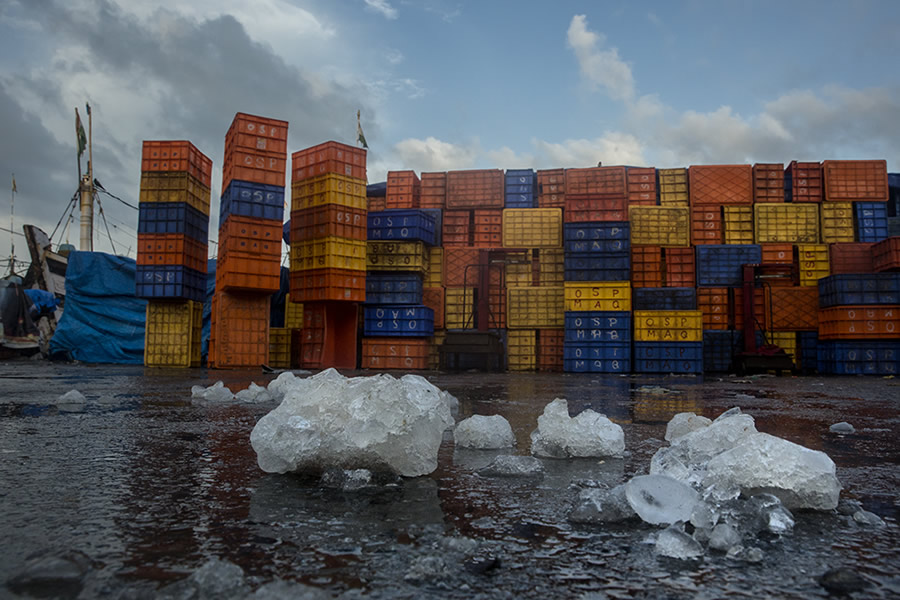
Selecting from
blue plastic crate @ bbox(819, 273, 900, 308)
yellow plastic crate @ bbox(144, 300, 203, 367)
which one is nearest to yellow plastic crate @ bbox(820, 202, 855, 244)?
blue plastic crate @ bbox(819, 273, 900, 308)

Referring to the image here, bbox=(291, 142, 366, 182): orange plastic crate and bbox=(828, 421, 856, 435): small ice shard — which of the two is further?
bbox=(291, 142, 366, 182): orange plastic crate

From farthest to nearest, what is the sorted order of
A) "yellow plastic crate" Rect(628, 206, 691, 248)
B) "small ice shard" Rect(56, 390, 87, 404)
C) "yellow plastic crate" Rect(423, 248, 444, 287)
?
"yellow plastic crate" Rect(423, 248, 444, 287) → "yellow plastic crate" Rect(628, 206, 691, 248) → "small ice shard" Rect(56, 390, 87, 404)

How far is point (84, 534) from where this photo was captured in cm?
129

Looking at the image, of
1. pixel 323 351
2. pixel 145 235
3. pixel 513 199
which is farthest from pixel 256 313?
pixel 513 199

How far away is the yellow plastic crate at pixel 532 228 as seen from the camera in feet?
67.7

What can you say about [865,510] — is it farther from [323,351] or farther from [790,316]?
[790,316]

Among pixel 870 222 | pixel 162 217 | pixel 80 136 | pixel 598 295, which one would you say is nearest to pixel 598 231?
pixel 598 295

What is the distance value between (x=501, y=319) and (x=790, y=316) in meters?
9.39

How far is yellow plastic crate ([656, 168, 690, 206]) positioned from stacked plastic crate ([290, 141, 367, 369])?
35.3ft

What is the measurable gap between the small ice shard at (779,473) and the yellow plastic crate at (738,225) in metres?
20.8

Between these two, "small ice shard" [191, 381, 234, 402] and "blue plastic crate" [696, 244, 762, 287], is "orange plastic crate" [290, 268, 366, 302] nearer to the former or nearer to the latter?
"blue plastic crate" [696, 244, 762, 287]

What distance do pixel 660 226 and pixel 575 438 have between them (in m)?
18.9

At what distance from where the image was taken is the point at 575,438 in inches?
98.4

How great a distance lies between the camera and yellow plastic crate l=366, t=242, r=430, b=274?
1962 centimetres
